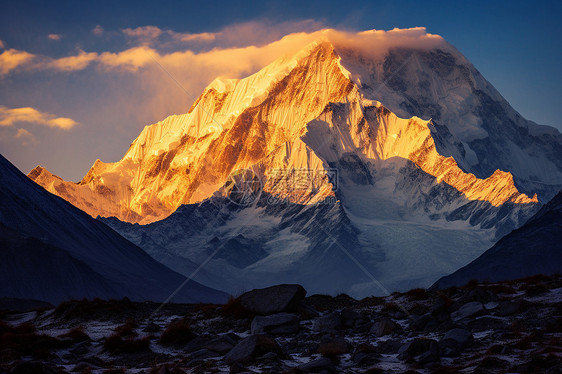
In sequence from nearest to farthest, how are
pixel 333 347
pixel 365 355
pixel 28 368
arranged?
pixel 28 368 < pixel 365 355 < pixel 333 347

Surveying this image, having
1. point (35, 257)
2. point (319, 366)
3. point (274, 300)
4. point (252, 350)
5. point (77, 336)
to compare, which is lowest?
point (319, 366)

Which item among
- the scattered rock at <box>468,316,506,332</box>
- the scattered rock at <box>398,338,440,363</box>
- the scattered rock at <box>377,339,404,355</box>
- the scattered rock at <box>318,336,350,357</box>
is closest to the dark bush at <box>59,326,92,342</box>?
the scattered rock at <box>318,336,350,357</box>

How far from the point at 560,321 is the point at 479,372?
7.79 m

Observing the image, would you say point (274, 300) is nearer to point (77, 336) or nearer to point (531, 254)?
point (77, 336)

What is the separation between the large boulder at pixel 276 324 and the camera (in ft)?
117

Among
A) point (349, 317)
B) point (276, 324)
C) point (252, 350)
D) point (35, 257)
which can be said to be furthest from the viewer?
point (35, 257)

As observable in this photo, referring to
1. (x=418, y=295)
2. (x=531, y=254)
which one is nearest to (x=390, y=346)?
(x=418, y=295)

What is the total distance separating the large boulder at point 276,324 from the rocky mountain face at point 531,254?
139562 millimetres

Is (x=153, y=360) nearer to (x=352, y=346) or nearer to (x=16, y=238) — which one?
(x=352, y=346)

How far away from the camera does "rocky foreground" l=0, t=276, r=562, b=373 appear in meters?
27.5

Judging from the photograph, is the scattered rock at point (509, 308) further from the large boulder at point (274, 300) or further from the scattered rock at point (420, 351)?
the large boulder at point (274, 300)

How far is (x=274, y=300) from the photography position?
1551 inches

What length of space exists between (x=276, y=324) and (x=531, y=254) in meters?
159

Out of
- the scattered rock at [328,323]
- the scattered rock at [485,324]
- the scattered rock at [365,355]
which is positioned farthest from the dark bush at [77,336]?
the scattered rock at [485,324]
